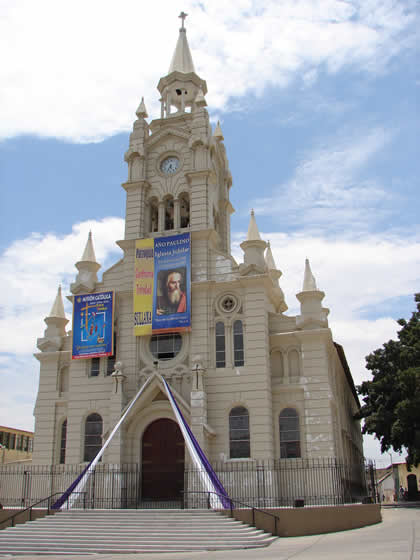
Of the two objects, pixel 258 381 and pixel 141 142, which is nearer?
pixel 258 381

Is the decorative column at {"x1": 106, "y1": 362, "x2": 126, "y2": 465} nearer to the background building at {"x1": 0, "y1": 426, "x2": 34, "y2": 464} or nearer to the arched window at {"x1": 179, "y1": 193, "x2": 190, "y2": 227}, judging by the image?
the arched window at {"x1": 179, "y1": 193, "x2": 190, "y2": 227}

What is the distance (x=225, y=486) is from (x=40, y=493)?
10.8 meters

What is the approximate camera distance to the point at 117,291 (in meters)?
33.7

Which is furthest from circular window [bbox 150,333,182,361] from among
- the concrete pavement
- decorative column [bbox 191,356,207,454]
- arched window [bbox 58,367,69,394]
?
the concrete pavement

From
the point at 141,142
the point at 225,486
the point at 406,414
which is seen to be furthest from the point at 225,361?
the point at 141,142

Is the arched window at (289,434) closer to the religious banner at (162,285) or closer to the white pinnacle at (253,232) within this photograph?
the religious banner at (162,285)

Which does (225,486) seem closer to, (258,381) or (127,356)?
(258,381)

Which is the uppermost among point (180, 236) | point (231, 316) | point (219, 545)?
point (180, 236)

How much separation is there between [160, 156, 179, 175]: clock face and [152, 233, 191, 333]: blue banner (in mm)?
5465

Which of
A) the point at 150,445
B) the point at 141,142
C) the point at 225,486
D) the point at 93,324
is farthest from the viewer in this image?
the point at 141,142

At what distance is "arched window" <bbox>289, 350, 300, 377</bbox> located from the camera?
102ft

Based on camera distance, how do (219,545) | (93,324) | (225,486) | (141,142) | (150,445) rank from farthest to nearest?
(141,142) → (93,324) → (150,445) → (225,486) → (219,545)

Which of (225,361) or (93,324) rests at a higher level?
(93,324)

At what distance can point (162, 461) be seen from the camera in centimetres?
3002
